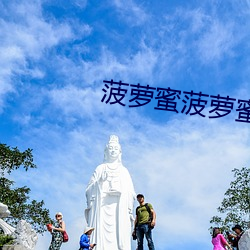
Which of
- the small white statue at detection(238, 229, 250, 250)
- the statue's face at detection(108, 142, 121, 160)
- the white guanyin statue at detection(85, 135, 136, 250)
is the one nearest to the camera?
the small white statue at detection(238, 229, 250, 250)

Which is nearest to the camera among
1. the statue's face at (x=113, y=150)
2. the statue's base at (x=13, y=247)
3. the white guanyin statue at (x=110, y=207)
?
the statue's base at (x=13, y=247)

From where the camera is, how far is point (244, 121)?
14109mm

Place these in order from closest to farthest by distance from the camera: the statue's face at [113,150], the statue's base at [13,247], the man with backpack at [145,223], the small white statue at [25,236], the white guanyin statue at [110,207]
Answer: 1. the man with backpack at [145,223]
2. the statue's base at [13,247]
3. the small white statue at [25,236]
4. the white guanyin statue at [110,207]
5. the statue's face at [113,150]

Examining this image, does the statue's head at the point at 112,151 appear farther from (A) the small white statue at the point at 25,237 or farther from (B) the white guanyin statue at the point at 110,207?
(A) the small white statue at the point at 25,237

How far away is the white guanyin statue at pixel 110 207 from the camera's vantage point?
13883 millimetres

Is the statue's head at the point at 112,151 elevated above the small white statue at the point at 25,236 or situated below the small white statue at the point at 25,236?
above

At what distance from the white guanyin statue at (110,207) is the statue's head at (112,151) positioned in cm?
27

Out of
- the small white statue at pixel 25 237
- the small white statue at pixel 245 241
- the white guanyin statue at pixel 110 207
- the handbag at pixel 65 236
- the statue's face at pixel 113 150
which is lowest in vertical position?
the small white statue at pixel 245 241

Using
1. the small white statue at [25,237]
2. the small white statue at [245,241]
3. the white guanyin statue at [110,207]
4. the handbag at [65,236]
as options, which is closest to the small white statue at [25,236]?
the small white statue at [25,237]

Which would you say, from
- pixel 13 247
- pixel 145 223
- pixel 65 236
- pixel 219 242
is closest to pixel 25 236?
pixel 13 247

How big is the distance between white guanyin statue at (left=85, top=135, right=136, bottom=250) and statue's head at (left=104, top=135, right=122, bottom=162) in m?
0.27

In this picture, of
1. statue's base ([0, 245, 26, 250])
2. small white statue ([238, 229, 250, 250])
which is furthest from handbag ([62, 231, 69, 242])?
small white statue ([238, 229, 250, 250])

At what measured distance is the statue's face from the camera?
584 inches

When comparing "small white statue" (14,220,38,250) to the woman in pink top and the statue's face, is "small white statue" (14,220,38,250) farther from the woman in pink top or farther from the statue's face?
the woman in pink top
